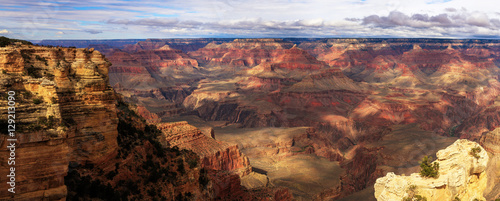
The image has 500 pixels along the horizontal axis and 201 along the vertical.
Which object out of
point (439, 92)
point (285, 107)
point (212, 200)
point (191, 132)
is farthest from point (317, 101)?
point (212, 200)

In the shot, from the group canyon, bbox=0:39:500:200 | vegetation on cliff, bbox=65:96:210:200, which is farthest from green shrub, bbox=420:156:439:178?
vegetation on cliff, bbox=65:96:210:200

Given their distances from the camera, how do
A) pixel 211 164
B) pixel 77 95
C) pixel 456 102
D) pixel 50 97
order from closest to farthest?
pixel 50 97 < pixel 77 95 < pixel 211 164 < pixel 456 102

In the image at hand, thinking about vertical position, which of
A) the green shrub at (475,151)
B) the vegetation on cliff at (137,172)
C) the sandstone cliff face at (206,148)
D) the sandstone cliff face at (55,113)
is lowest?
the sandstone cliff face at (206,148)

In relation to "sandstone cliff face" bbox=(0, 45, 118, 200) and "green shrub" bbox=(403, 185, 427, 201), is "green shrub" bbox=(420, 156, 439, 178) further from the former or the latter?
"sandstone cliff face" bbox=(0, 45, 118, 200)

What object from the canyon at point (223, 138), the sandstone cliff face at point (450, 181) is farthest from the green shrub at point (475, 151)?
the canyon at point (223, 138)

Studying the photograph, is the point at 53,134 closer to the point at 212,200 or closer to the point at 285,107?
the point at 212,200

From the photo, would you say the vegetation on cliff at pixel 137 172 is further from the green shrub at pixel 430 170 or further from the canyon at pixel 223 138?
the green shrub at pixel 430 170
